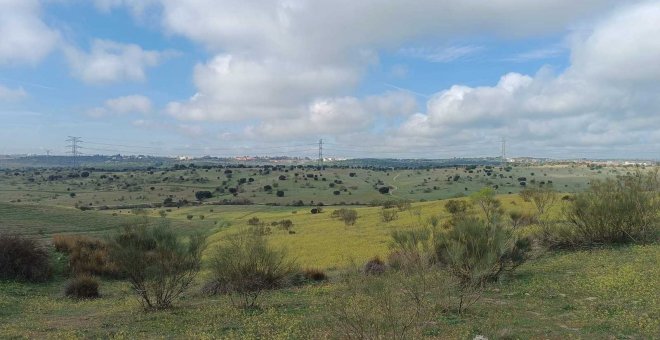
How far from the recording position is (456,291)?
18.5 meters

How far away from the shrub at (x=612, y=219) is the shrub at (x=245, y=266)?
1771cm

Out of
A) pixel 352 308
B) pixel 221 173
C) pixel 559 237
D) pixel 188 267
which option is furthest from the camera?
pixel 221 173

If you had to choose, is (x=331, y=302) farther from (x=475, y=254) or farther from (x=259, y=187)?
(x=259, y=187)

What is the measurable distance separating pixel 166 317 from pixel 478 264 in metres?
11.2

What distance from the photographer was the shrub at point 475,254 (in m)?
17.5

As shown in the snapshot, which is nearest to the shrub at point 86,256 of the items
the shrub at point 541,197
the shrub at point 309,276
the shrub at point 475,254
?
the shrub at point 309,276

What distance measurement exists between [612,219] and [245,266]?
2069cm

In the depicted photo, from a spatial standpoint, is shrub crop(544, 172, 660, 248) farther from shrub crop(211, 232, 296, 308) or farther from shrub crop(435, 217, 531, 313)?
shrub crop(211, 232, 296, 308)

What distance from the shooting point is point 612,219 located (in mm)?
28000

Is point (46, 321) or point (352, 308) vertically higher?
point (352, 308)

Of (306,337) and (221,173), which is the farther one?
(221,173)

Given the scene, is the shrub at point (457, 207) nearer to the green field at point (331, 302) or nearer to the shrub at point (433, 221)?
the green field at point (331, 302)

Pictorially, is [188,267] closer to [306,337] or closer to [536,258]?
[306,337]

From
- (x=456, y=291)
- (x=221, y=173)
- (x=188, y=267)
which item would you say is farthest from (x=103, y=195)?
(x=456, y=291)
